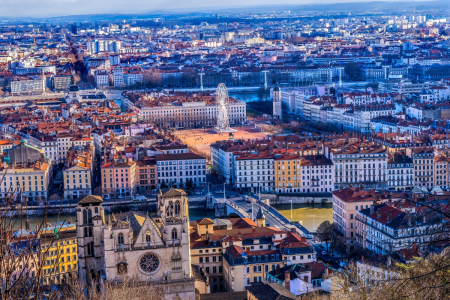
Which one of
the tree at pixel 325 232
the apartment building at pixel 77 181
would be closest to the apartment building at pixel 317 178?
the tree at pixel 325 232

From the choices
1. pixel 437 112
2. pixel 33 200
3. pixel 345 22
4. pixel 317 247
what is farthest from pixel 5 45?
pixel 317 247

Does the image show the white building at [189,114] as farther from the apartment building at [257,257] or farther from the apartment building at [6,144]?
the apartment building at [257,257]

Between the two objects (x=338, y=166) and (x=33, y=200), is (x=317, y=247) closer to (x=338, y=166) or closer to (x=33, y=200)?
(x=338, y=166)

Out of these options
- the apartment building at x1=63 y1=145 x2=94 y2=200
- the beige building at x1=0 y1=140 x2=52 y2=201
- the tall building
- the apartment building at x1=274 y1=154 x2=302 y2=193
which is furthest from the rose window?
the tall building

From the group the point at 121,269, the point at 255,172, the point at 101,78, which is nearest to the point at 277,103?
the point at 255,172

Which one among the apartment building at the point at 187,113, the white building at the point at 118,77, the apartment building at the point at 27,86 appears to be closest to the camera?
the apartment building at the point at 187,113

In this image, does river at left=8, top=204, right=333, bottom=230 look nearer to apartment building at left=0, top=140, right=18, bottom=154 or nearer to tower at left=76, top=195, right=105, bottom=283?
tower at left=76, top=195, right=105, bottom=283

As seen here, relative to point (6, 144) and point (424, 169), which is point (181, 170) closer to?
point (424, 169)
